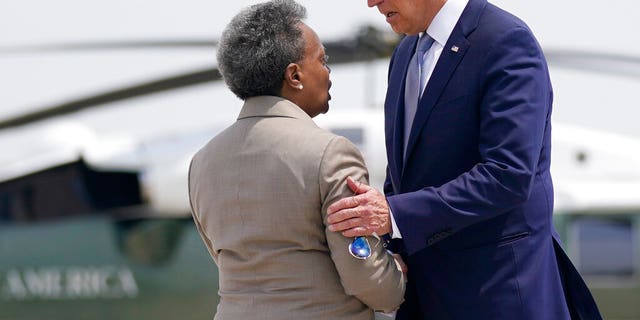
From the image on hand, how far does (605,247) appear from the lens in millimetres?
9227

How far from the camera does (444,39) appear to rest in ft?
7.30

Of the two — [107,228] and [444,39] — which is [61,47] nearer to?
[107,228]

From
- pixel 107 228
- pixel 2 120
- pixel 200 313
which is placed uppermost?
pixel 2 120

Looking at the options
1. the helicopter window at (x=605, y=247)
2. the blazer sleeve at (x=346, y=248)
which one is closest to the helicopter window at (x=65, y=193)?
the helicopter window at (x=605, y=247)

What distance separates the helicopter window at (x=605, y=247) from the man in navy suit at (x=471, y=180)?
7.18 m

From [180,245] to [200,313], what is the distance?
2.16 feet

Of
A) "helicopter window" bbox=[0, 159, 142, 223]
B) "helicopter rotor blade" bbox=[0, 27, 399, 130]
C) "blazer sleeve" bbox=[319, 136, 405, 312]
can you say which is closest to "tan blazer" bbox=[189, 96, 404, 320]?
"blazer sleeve" bbox=[319, 136, 405, 312]

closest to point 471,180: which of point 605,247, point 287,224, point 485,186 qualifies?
point 485,186

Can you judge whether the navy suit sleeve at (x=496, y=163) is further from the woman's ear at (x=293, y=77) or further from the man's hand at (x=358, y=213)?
the woman's ear at (x=293, y=77)

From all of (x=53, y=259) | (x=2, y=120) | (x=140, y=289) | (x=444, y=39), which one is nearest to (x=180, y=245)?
(x=140, y=289)

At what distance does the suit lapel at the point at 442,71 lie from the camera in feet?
7.09

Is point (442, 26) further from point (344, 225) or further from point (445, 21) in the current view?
point (344, 225)

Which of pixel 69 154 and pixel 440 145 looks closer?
pixel 440 145

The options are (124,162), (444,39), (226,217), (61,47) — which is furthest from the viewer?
(124,162)
